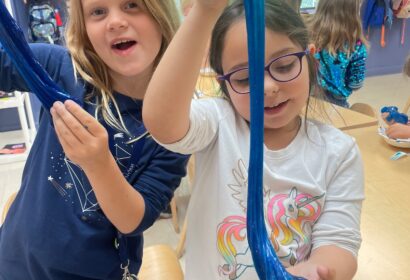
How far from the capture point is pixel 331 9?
1798 mm

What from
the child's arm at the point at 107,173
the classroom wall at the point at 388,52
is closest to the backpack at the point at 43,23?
the child's arm at the point at 107,173

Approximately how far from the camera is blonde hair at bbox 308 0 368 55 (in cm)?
175

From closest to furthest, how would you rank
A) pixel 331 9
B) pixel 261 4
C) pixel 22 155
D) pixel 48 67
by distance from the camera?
pixel 261 4
pixel 48 67
pixel 331 9
pixel 22 155

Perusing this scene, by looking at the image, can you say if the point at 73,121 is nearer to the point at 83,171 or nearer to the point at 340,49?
the point at 83,171

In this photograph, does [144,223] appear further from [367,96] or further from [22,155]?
[367,96]

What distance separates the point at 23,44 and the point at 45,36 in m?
2.44

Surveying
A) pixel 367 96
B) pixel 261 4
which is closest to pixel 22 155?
pixel 261 4

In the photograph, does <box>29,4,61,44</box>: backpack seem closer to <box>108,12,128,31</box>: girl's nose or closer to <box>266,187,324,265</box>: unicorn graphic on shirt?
<box>108,12,128,31</box>: girl's nose

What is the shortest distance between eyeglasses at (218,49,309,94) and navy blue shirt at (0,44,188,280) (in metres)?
0.17

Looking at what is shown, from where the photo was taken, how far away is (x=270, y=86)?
1.47 ft

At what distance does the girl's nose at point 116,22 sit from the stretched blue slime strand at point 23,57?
0.20 metres

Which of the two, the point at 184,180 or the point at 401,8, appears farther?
the point at 401,8

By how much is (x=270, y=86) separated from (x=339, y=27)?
57.2 inches

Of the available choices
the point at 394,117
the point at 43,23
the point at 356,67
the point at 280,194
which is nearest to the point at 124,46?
the point at 280,194
